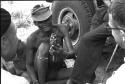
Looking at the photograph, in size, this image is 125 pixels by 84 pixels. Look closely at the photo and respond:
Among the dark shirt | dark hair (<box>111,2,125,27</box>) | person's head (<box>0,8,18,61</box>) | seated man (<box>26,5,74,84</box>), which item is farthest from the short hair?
the dark shirt

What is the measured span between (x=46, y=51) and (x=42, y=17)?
0.36 m

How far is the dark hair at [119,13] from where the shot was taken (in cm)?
257

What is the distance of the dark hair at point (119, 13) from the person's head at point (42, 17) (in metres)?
1.15

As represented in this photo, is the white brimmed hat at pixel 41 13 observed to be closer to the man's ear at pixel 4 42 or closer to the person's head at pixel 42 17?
the person's head at pixel 42 17

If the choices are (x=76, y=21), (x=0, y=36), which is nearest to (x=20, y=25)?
(x=76, y=21)

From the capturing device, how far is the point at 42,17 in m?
3.71

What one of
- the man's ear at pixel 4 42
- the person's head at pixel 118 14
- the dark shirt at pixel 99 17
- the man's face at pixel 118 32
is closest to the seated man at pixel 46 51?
the dark shirt at pixel 99 17

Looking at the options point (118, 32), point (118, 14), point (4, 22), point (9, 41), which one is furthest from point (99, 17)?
point (4, 22)

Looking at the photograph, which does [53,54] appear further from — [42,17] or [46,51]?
[42,17]

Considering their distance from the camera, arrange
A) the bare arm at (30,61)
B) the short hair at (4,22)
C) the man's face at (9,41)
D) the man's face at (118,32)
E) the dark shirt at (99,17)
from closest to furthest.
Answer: the short hair at (4,22), the man's face at (9,41), the man's face at (118,32), the bare arm at (30,61), the dark shirt at (99,17)

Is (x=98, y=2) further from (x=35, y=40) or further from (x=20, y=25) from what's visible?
(x=20, y=25)

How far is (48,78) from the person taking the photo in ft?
12.6

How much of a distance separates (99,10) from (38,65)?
1.11 meters

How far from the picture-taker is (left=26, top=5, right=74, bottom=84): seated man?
3.68 meters
